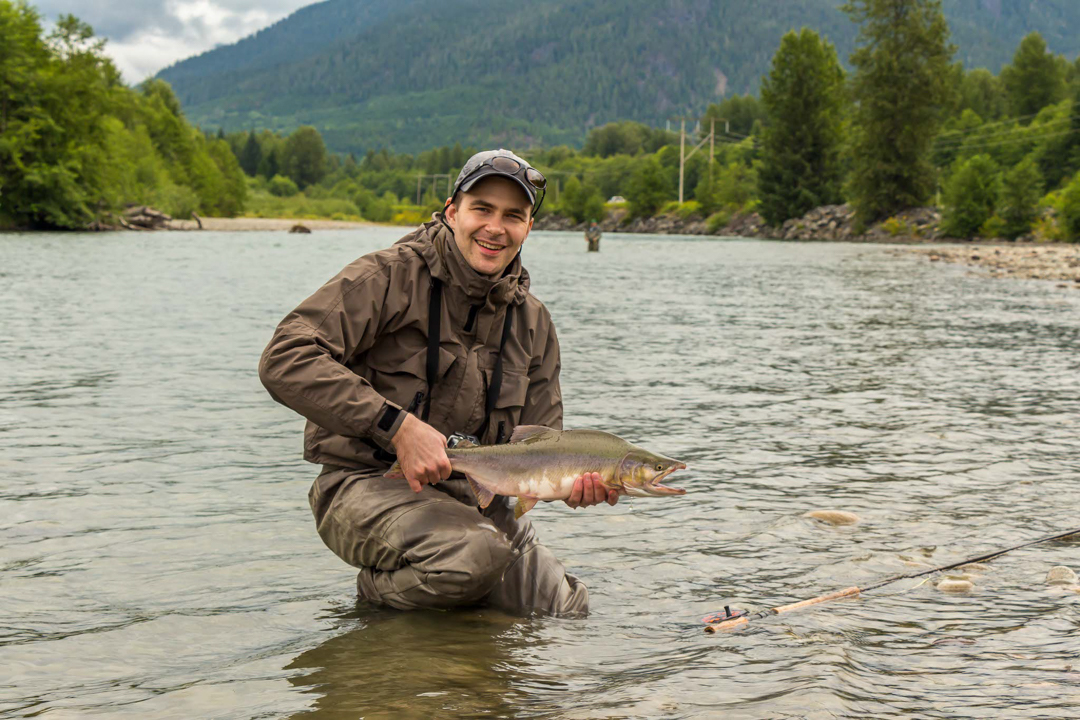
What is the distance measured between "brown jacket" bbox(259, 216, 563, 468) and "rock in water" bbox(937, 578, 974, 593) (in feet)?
6.69

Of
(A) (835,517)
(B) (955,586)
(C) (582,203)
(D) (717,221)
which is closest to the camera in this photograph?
(B) (955,586)

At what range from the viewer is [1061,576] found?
16.9 feet

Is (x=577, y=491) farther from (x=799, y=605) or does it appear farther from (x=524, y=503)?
(x=799, y=605)

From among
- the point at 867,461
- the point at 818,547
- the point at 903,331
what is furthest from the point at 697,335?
the point at 818,547

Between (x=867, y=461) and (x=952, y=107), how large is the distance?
74460 mm

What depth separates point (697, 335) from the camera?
1753 centimetres

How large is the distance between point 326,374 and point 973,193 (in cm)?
6039

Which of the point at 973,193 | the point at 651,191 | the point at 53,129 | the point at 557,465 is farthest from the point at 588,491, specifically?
the point at 651,191

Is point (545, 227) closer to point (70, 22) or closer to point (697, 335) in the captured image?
point (70, 22)

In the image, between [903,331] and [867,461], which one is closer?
[867,461]

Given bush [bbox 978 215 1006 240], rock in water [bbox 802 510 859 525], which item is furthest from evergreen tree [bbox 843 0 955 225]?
rock in water [bbox 802 510 859 525]

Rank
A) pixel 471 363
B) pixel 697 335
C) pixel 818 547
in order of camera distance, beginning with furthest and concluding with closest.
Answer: pixel 697 335 → pixel 818 547 → pixel 471 363

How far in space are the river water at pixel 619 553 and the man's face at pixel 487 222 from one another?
61.3 inches

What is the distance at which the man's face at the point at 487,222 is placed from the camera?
448 centimetres
